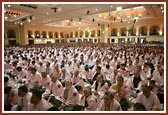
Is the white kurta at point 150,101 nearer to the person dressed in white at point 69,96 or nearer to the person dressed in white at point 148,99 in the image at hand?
the person dressed in white at point 148,99

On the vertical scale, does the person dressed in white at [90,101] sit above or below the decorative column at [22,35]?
below

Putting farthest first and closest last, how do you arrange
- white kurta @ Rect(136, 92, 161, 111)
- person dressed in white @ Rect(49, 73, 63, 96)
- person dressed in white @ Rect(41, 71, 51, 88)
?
1. person dressed in white @ Rect(41, 71, 51, 88)
2. person dressed in white @ Rect(49, 73, 63, 96)
3. white kurta @ Rect(136, 92, 161, 111)

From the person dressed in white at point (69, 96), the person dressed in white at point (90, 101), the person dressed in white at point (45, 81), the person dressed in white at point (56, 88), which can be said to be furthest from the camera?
the person dressed in white at point (45, 81)

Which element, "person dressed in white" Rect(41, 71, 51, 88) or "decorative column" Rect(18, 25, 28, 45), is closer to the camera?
"person dressed in white" Rect(41, 71, 51, 88)

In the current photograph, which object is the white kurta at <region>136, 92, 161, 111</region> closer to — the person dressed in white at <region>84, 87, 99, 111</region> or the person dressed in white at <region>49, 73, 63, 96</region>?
the person dressed in white at <region>84, 87, 99, 111</region>

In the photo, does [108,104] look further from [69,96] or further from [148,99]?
[69,96]

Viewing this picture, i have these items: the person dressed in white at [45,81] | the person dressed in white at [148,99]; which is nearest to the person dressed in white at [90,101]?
the person dressed in white at [148,99]

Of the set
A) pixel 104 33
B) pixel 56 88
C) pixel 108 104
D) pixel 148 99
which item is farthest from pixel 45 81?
pixel 104 33

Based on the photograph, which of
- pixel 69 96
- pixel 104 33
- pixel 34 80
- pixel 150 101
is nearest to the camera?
pixel 150 101

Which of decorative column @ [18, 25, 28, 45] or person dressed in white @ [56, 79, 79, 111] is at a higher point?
decorative column @ [18, 25, 28, 45]

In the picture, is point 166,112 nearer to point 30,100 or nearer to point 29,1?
point 30,100

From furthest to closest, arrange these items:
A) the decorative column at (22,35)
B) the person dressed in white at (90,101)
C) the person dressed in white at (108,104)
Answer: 1. the decorative column at (22,35)
2. the person dressed in white at (90,101)
3. the person dressed in white at (108,104)

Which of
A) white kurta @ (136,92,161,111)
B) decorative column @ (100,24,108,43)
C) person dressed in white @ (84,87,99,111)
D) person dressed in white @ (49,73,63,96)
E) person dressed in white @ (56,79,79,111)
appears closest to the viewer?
white kurta @ (136,92,161,111)

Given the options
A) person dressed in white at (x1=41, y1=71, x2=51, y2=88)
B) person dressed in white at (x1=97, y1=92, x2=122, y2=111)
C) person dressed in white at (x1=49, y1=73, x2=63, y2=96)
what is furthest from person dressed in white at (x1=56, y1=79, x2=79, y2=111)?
person dressed in white at (x1=41, y1=71, x2=51, y2=88)
